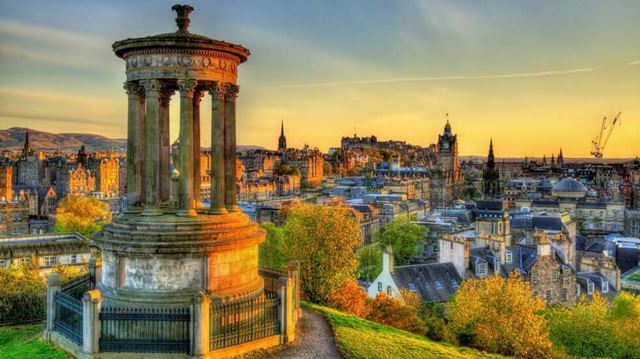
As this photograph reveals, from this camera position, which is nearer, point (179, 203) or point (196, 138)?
point (179, 203)

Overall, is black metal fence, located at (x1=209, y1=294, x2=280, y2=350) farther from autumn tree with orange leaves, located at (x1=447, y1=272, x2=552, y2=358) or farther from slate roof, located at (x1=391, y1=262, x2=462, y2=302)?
slate roof, located at (x1=391, y1=262, x2=462, y2=302)

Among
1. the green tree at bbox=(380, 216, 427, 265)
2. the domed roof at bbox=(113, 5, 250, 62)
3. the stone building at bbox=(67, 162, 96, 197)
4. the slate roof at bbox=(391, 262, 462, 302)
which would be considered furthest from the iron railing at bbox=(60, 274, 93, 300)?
the stone building at bbox=(67, 162, 96, 197)

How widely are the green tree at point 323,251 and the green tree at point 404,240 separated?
31635mm

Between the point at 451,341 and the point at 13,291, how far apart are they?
21.6 m

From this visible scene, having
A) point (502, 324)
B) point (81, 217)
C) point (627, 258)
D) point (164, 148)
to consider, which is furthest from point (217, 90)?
point (81, 217)

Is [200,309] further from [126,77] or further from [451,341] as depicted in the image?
[451,341]

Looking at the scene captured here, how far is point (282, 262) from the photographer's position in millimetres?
39969

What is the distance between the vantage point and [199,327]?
48.4 ft

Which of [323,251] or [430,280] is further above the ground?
[323,251]

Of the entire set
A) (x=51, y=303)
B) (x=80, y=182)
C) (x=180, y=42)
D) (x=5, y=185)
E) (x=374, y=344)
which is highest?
(x=180, y=42)

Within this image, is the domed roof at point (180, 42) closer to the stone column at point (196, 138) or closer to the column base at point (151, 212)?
the stone column at point (196, 138)

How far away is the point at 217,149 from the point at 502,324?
17.9 m

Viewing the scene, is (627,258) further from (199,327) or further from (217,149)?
(199,327)

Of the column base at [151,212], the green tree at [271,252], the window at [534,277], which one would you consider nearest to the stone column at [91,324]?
the column base at [151,212]
